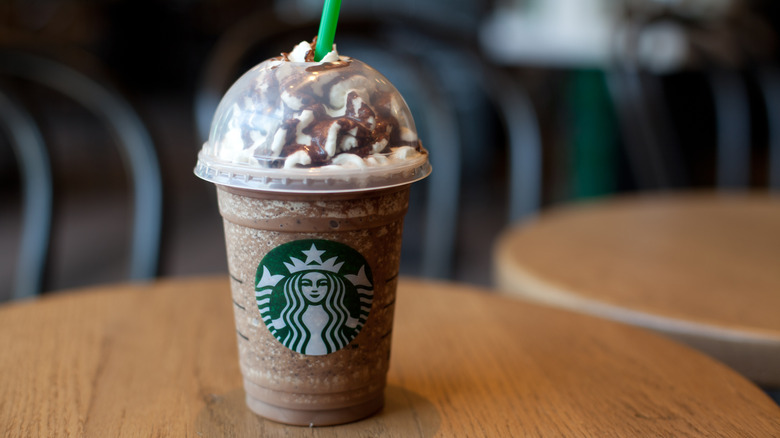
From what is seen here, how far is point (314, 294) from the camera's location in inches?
19.4

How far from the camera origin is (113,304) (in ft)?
2.53

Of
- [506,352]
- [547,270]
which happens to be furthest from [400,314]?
[547,270]

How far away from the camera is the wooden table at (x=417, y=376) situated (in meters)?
0.52

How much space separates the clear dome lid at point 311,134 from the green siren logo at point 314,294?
0.17ft

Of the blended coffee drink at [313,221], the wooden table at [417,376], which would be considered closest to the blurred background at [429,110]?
the wooden table at [417,376]

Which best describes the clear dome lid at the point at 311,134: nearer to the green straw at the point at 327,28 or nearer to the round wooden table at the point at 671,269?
the green straw at the point at 327,28

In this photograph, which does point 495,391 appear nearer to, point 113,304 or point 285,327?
point 285,327

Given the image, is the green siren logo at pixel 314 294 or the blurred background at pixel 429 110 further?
the blurred background at pixel 429 110

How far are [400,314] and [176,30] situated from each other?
557 centimetres

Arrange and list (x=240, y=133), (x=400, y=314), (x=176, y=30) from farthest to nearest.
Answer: (x=176, y=30) < (x=400, y=314) < (x=240, y=133)

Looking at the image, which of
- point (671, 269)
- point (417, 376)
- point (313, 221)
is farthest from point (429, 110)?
point (313, 221)

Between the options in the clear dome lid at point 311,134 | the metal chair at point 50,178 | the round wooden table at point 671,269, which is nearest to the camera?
the clear dome lid at point 311,134

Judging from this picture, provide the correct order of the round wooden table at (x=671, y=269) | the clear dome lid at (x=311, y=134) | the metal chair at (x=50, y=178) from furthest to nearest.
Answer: the metal chair at (x=50, y=178)
the round wooden table at (x=671, y=269)
the clear dome lid at (x=311, y=134)

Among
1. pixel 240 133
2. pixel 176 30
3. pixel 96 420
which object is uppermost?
pixel 176 30
